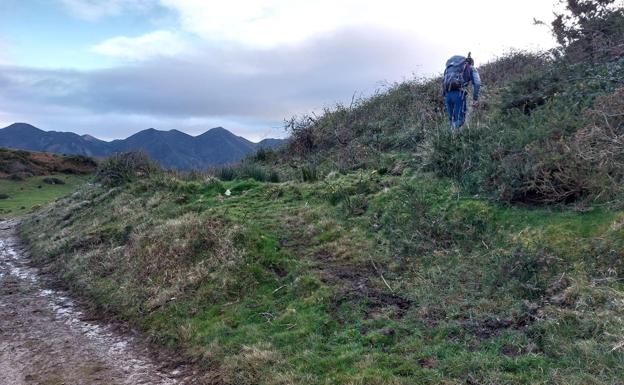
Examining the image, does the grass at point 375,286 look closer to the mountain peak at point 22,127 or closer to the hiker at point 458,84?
the hiker at point 458,84

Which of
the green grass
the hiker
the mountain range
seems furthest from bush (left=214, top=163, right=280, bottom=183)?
the mountain range

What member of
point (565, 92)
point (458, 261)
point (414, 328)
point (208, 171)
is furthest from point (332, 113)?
point (414, 328)

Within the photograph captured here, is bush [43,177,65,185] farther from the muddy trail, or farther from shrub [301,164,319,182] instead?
shrub [301,164,319,182]

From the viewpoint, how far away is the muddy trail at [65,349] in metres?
6.15

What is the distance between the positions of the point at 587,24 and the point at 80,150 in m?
136

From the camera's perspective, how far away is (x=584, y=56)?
10656mm

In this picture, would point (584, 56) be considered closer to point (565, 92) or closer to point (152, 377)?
point (565, 92)

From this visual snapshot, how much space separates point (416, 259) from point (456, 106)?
5.30 m

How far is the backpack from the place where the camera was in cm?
1095

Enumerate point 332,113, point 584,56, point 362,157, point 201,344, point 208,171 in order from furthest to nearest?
point 332,113 → point 208,171 → point 362,157 → point 584,56 → point 201,344

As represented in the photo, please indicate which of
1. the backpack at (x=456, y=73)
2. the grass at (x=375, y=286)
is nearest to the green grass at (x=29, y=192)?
the grass at (x=375, y=286)

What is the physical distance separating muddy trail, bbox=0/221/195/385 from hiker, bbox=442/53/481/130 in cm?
757

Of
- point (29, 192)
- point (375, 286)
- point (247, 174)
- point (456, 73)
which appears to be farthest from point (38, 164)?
point (375, 286)

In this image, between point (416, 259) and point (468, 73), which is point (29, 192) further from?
point (416, 259)
